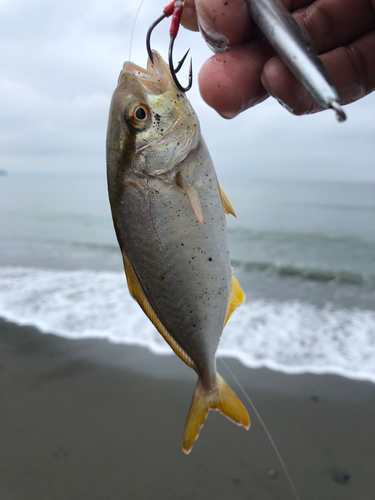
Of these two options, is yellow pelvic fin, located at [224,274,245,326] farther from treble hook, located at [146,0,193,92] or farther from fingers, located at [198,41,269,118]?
treble hook, located at [146,0,193,92]

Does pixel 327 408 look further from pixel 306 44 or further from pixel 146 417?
pixel 306 44

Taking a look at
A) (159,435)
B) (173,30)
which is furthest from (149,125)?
(159,435)

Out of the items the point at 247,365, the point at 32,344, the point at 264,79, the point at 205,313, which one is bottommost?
the point at 247,365

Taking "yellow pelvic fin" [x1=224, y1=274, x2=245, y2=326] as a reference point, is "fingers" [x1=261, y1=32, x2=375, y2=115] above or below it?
above

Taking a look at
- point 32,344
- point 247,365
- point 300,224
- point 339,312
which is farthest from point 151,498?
point 300,224

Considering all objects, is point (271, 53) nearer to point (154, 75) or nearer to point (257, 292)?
point (154, 75)

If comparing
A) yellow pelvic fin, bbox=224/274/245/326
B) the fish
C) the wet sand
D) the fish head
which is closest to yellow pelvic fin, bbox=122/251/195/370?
the fish

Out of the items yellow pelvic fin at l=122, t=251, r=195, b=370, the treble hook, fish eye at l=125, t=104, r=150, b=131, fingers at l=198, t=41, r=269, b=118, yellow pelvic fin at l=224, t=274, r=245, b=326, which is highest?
the treble hook
